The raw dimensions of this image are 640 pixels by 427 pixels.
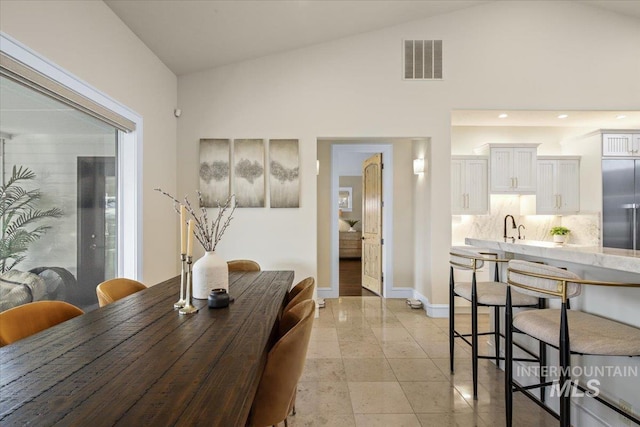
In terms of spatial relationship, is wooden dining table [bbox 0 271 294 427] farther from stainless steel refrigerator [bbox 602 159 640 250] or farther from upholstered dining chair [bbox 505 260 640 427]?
stainless steel refrigerator [bbox 602 159 640 250]

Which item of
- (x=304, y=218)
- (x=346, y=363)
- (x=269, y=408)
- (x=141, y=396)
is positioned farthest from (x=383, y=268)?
(x=141, y=396)

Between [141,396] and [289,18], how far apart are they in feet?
11.9

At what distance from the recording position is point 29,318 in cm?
152

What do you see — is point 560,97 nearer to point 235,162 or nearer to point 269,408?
point 235,162

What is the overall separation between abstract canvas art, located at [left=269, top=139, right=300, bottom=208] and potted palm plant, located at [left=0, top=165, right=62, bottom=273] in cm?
234

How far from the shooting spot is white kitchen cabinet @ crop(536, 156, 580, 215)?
189 inches

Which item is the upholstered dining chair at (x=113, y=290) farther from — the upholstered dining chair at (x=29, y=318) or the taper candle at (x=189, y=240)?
the taper candle at (x=189, y=240)

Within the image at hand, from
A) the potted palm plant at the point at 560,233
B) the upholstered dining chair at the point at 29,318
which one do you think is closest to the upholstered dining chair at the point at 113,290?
the upholstered dining chair at the point at 29,318

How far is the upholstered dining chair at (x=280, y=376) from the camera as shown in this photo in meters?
1.26

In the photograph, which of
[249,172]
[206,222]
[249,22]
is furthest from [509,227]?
[206,222]

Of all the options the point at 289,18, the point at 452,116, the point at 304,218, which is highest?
the point at 289,18

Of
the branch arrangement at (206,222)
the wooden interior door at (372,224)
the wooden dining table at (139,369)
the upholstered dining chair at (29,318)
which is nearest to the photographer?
the wooden dining table at (139,369)

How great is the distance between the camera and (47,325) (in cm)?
159

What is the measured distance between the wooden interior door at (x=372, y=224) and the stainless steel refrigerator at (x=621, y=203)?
10.0 feet
